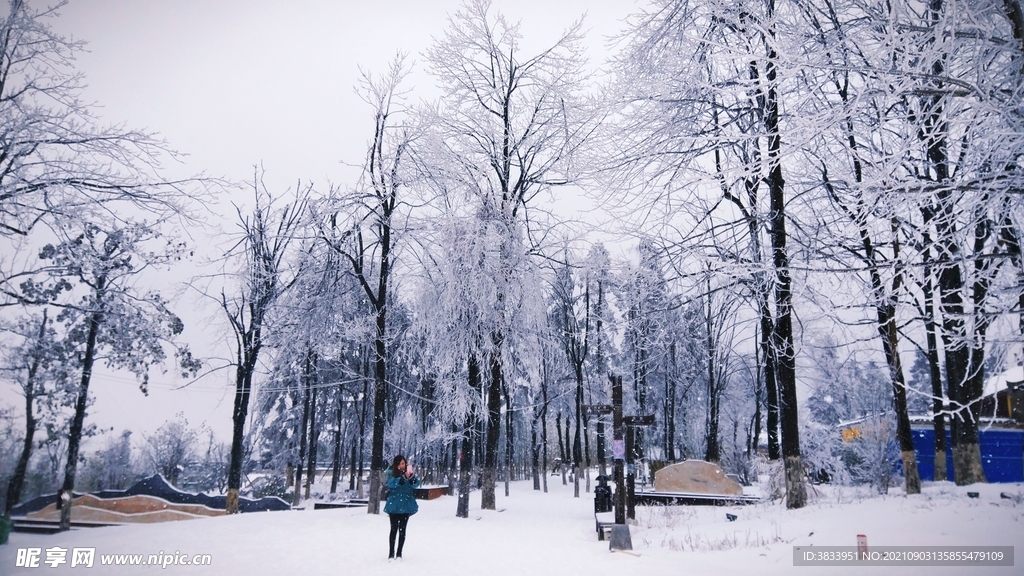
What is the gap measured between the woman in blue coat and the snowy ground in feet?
1.36

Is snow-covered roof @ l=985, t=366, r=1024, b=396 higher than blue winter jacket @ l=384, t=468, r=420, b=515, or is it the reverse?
snow-covered roof @ l=985, t=366, r=1024, b=396

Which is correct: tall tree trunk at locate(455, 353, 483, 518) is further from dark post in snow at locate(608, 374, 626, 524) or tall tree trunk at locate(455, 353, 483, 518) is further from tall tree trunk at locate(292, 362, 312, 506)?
tall tree trunk at locate(292, 362, 312, 506)

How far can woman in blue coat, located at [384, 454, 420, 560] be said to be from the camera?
7.70 meters

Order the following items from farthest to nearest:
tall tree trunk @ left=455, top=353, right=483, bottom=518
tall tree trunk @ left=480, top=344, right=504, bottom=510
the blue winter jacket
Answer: tall tree trunk @ left=480, top=344, right=504, bottom=510
tall tree trunk @ left=455, top=353, right=483, bottom=518
the blue winter jacket

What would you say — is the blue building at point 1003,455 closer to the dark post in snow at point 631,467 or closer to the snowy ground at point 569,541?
the snowy ground at point 569,541

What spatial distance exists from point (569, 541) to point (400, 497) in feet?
12.3

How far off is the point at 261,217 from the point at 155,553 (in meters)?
14.0

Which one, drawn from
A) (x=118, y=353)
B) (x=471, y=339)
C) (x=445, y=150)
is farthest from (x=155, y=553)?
(x=445, y=150)

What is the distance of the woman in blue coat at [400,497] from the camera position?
25.2 feet

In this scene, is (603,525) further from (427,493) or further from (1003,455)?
(1003,455)

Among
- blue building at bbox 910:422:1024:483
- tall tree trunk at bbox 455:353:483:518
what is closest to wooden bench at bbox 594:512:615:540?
tall tree trunk at bbox 455:353:483:518

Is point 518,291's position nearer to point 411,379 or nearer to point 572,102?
point 572,102

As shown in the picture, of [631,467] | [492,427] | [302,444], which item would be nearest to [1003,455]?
[631,467]

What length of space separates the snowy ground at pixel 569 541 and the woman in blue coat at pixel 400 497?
16.3 inches
